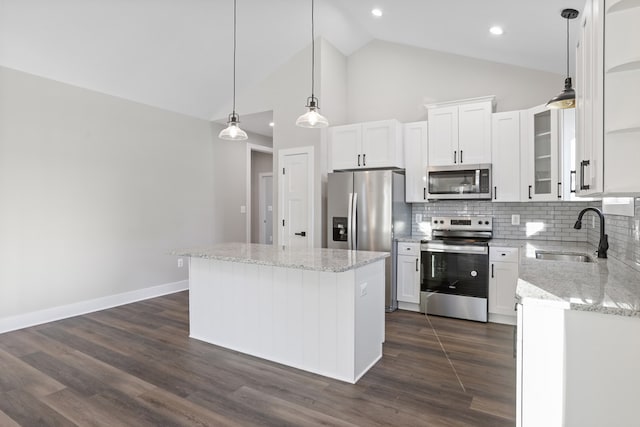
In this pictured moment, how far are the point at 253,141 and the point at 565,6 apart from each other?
201 inches

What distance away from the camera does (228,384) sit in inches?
104

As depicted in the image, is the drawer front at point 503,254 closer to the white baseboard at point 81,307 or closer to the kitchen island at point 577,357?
the kitchen island at point 577,357

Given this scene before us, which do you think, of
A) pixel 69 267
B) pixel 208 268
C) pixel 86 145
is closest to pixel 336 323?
pixel 208 268

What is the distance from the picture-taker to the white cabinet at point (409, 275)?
435cm

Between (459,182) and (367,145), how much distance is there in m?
1.19

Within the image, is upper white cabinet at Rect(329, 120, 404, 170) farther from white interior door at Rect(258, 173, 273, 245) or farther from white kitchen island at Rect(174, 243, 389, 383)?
white interior door at Rect(258, 173, 273, 245)

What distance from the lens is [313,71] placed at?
15.9 ft

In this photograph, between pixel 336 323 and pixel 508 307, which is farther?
pixel 508 307

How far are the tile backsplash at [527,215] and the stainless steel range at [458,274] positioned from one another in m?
0.14

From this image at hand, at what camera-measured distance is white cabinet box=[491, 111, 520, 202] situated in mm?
4008

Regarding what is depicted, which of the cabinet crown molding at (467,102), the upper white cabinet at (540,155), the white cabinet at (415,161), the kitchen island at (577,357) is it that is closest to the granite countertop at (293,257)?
the kitchen island at (577,357)

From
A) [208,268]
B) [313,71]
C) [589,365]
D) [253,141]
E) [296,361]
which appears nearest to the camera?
[589,365]

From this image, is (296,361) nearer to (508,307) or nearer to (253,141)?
(508,307)

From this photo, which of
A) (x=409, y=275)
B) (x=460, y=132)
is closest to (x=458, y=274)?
(x=409, y=275)
